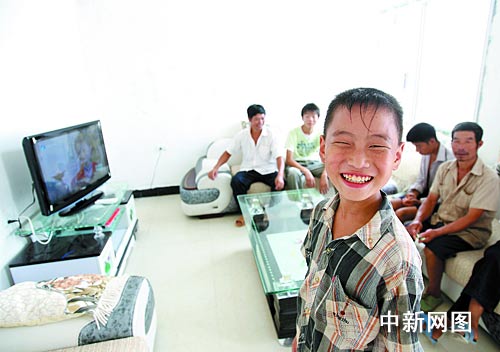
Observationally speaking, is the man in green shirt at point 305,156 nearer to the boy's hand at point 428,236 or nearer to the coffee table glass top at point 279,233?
the coffee table glass top at point 279,233

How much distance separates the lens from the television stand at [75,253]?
1824 millimetres

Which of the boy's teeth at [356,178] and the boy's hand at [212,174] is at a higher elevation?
the boy's teeth at [356,178]

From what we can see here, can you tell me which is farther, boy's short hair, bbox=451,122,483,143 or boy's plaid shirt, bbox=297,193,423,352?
boy's short hair, bbox=451,122,483,143

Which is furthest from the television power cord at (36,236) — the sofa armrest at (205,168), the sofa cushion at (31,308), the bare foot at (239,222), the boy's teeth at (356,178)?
the boy's teeth at (356,178)

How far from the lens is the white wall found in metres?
3.51

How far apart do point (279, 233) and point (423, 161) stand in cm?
121

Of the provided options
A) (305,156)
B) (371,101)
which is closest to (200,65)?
(305,156)

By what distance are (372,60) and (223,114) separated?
2112 mm

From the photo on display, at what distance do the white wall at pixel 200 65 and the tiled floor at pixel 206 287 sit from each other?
111 centimetres

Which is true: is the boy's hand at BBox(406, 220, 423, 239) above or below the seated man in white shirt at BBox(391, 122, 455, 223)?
below

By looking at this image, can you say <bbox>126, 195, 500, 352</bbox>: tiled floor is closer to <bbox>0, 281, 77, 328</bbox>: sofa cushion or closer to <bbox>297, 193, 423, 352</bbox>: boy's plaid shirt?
<bbox>0, 281, 77, 328</bbox>: sofa cushion

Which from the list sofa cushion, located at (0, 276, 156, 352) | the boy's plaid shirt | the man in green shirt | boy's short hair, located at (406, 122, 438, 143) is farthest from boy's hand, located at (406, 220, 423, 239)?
sofa cushion, located at (0, 276, 156, 352)

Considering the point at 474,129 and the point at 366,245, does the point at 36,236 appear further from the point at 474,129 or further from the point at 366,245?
the point at 474,129

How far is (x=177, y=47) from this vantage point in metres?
3.67
